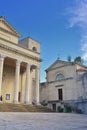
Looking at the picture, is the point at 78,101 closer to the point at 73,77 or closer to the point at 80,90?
the point at 80,90

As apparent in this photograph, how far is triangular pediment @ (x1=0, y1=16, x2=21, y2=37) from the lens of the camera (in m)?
25.8

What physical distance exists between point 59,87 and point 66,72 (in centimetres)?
286

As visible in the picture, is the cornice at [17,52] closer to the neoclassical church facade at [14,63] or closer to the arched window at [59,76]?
the neoclassical church facade at [14,63]

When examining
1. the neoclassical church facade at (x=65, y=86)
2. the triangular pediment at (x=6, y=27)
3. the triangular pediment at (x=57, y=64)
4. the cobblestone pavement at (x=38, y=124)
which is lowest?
the cobblestone pavement at (x=38, y=124)

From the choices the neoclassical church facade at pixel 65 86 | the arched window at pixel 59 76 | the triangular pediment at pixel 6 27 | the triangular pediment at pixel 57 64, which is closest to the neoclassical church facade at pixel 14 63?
the triangular pediment at pixel 6 27

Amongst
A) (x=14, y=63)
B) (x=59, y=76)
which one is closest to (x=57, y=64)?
(x=59, y=76)

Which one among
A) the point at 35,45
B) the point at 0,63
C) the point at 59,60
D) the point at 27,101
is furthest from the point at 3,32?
the point at 59,60

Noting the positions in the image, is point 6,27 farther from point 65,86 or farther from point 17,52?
point 65,86

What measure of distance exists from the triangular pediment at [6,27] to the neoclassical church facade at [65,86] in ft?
35.4

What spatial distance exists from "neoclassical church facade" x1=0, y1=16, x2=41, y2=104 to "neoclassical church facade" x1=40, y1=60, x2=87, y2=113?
5307mm

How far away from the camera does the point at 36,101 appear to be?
26.7m

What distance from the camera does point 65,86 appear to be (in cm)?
3272

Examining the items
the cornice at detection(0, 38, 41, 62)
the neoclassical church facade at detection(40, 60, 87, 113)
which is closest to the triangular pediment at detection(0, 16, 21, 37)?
the cornice at detection(0, 38, 41, 62)

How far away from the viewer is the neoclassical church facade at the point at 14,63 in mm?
24453
